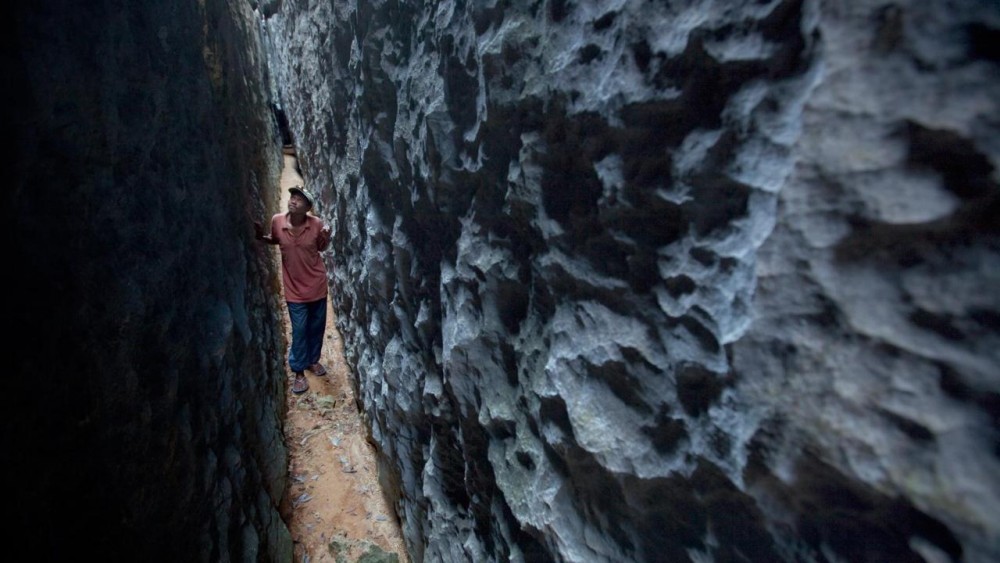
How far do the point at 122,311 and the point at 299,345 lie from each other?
2478 millimetres

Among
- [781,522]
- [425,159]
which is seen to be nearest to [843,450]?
[781,522]

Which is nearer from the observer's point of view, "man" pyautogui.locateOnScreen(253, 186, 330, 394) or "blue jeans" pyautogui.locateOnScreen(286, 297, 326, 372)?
"man" pyautogui.locateOnScreen(253, 186, 330, 394)

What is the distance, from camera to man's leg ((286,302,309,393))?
11.7ft

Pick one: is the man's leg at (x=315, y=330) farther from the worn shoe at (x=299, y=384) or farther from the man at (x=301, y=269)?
the worn shoe at (x=299, y=384)

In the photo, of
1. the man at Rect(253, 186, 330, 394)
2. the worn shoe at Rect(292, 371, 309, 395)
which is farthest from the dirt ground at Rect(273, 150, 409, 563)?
the man at Rect(253, 186, 330, 394)

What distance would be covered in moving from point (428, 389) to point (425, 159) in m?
1.04

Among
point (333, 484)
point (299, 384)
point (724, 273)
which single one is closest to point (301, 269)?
point (299, 384)

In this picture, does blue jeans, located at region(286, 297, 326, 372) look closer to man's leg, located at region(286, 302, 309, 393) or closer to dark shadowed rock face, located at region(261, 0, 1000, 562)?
man's leg, located at region(286, 302, 309, 393)

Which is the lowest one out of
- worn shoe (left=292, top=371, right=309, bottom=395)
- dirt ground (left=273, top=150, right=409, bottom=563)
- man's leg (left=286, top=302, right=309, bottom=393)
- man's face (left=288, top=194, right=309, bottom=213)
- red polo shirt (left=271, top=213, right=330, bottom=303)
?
dirt ground (left=273, top=150, right=409, bottom=563)

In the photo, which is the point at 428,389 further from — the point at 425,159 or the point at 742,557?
the point at 742,557

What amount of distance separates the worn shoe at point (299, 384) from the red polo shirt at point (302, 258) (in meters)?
0.76

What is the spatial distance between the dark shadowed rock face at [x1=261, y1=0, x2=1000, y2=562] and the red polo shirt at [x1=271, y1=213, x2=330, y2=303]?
6.78 feet

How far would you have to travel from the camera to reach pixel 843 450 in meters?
0.64

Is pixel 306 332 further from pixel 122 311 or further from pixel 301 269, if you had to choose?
pixel 122 311
